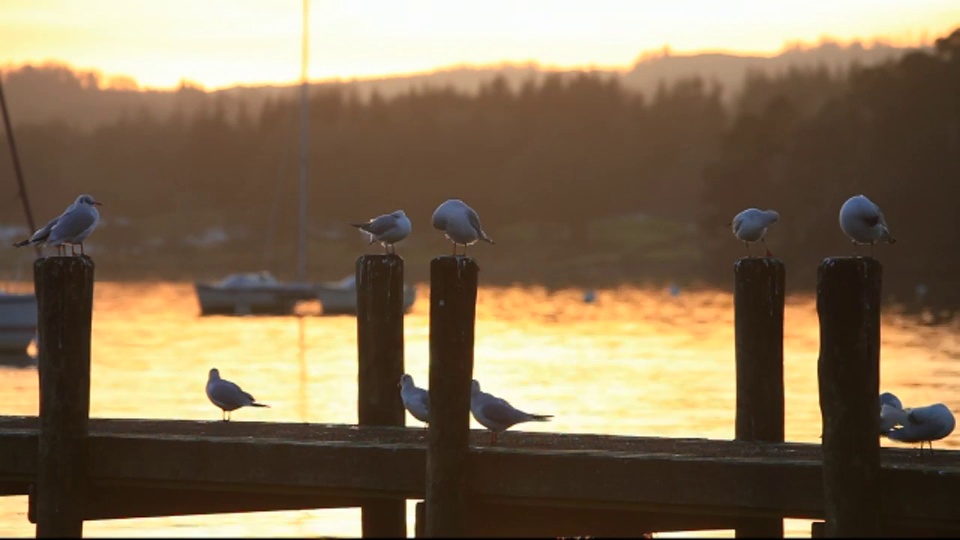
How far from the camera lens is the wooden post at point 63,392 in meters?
15.3

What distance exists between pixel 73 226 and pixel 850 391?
8.45m

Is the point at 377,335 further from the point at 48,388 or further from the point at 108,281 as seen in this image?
the point at 108,281

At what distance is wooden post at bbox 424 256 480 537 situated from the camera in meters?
14.3

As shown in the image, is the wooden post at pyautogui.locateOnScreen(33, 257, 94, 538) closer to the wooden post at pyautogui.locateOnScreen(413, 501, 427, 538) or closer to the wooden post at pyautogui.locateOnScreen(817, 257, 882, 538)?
the wooden post at pyautogui.locateOnScreen(413, 501, 427, 538)

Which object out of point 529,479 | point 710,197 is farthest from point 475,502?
point 710,197

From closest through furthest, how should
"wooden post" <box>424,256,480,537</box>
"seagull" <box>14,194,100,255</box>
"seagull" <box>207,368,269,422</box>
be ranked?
"wooden post" <box>424,256,480,537</box>, "seagull" <box>14,194,100,255</box>, "seagull" <box>207,368,269,422</box>

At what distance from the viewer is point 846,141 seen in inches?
4252

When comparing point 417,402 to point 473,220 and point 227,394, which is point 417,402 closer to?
point 473,220

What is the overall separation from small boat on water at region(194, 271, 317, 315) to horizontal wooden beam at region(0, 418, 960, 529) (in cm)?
5643

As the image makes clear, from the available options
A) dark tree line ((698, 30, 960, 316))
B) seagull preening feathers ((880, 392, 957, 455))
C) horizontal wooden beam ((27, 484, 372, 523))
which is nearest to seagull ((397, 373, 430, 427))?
horizontal wooden beam ((27, 484, 372, 523))

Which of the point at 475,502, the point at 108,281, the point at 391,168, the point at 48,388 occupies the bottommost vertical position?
the point at 475,502

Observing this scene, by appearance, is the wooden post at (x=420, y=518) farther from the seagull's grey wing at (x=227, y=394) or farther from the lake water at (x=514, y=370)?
the lake water at (x=514, y=370)

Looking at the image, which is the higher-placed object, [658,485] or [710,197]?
[710,197]

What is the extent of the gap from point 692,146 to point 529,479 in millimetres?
156489
